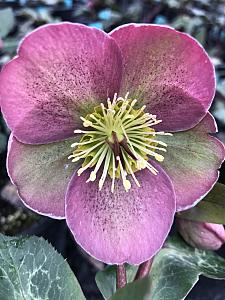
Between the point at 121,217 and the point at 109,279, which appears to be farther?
the point at 109,279

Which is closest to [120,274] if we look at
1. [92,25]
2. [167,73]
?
[167,73]

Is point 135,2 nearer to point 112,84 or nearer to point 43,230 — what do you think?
point 43,230

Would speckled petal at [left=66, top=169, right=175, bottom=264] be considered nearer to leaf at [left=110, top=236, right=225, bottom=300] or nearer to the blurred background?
leaf at [left=110, top=236, right=225, bottom=300]

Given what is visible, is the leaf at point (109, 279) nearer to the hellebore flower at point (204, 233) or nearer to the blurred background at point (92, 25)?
the hellebore flower at point (204, 233)

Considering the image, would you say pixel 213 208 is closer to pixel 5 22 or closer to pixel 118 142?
pixel 118 142

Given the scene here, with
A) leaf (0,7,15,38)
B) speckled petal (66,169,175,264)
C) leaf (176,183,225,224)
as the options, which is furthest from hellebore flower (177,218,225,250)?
leaf (0,7,15,38)

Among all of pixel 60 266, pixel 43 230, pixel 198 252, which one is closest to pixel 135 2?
pixel 43 230
